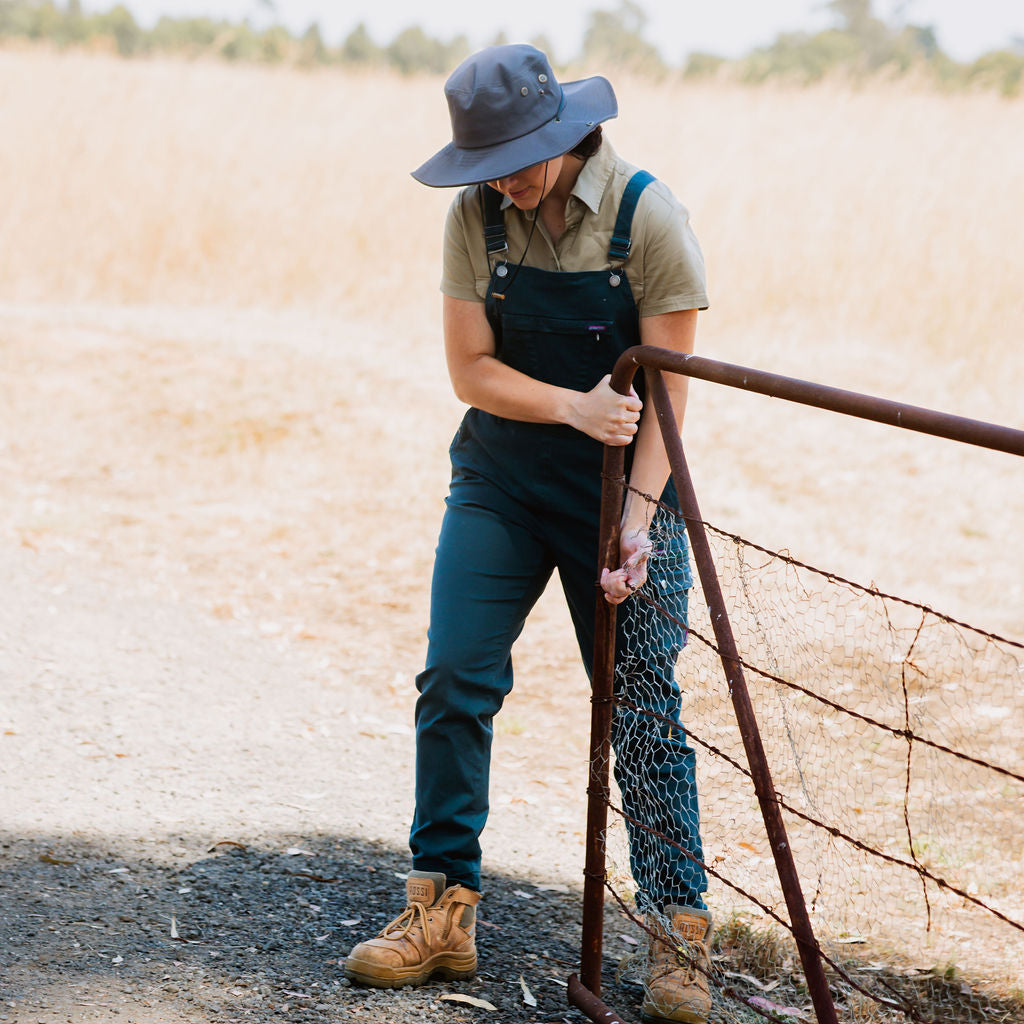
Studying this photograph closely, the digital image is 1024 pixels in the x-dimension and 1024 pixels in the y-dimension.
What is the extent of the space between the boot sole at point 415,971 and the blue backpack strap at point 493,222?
1409mm

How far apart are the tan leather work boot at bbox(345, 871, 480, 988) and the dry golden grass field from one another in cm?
121

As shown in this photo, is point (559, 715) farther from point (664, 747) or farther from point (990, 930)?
point (664, 747)

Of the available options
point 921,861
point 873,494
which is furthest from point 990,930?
point 873,494

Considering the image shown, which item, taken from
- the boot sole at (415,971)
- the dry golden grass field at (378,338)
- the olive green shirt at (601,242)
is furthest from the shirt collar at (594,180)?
the dry golden grass field at (378,338)

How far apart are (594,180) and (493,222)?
0.21m

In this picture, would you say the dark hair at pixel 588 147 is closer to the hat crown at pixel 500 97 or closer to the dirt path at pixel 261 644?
the hat crown at pixel 500 97

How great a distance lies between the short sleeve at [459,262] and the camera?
2.43 meters

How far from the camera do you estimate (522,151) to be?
2.23 meters

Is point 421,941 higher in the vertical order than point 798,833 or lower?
higher

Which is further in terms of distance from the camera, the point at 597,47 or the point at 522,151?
the point at 597,47

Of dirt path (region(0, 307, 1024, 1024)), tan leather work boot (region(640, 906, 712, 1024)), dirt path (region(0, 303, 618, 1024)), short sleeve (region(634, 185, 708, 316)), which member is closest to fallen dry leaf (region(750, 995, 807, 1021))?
tan leather work boot (region(640, 906, 712, 1024))

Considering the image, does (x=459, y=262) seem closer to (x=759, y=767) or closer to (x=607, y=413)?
(x=607, y=413)

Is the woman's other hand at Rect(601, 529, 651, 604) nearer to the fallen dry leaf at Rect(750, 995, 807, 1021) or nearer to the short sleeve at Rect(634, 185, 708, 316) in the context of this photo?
the short sleeve at Rect(634, 185, 708, 316)

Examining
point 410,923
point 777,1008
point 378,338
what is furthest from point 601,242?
point 378,338
